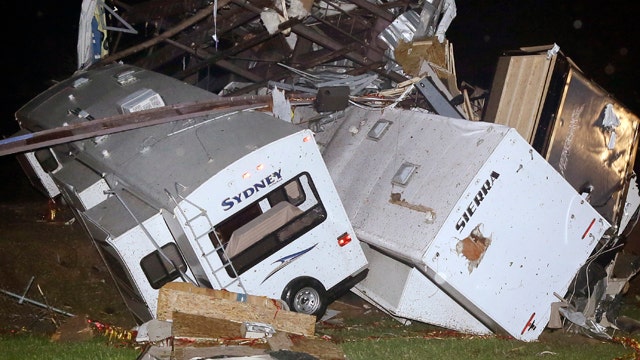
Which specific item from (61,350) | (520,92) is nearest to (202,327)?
(61,350)

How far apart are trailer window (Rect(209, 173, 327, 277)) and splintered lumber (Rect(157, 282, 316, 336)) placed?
→ 50 centimetres

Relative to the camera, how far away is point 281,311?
7.81m

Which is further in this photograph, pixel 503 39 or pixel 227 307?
pixel 503 39

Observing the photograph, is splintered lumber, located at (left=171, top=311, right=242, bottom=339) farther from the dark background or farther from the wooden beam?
the dark background

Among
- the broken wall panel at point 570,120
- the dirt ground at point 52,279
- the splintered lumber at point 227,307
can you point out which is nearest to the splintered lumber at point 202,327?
the splintered lumber at point 227,307

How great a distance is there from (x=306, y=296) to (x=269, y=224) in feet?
4.10

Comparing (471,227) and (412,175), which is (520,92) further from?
(471,227)

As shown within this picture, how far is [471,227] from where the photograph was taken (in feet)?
26.9

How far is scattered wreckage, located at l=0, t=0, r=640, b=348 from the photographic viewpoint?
8133mm

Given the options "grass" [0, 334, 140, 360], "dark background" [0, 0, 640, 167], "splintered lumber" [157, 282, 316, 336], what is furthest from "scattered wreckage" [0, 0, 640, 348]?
"dark background" [0, 0, 640, 167]

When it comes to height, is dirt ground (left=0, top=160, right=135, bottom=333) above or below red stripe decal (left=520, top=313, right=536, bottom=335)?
above

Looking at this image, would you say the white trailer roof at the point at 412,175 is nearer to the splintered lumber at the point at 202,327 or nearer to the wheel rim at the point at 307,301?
the wheel rim at the point at 307,301

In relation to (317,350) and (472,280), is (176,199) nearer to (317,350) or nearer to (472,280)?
(317,350)

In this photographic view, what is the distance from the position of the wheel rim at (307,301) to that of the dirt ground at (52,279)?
2.22m
